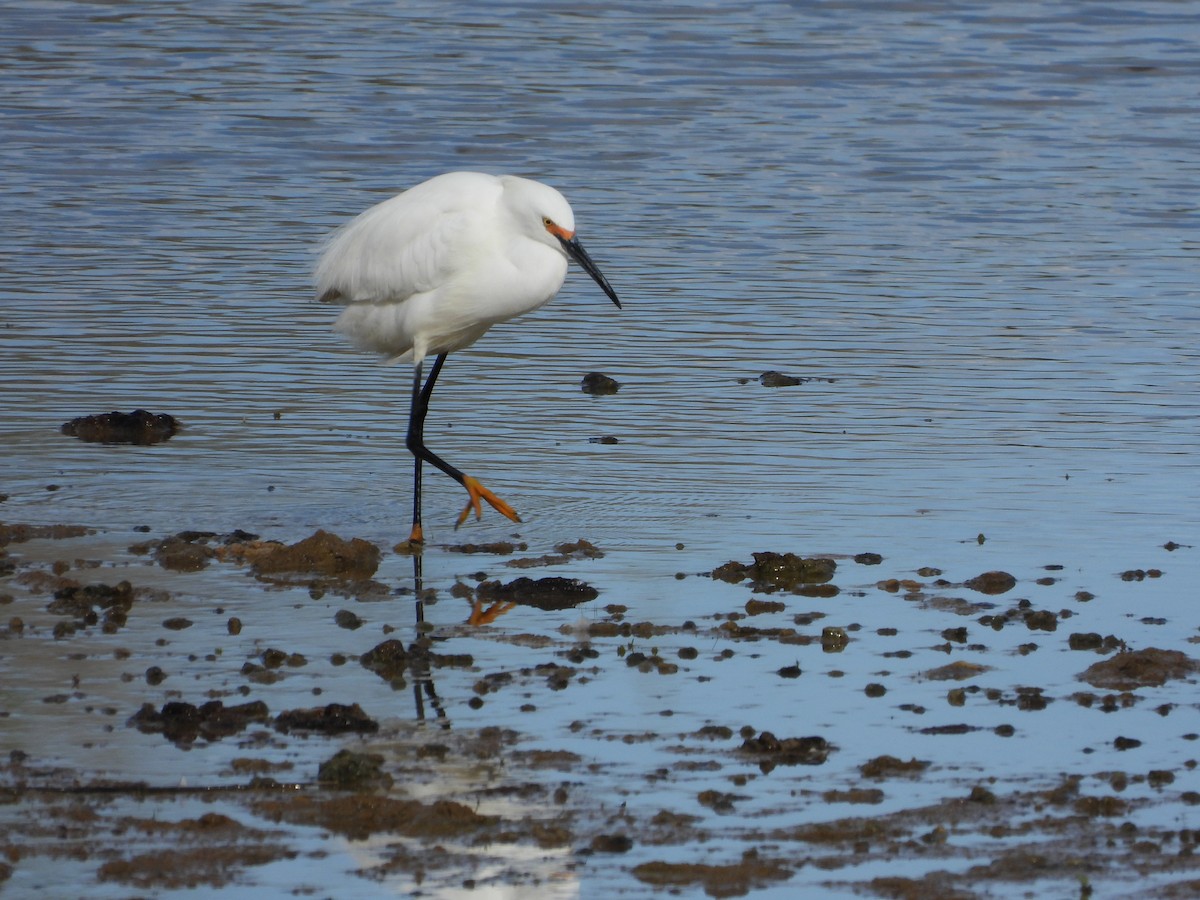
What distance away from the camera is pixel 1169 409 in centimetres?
1085

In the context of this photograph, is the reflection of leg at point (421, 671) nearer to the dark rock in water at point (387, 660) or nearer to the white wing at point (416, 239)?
the dark rock in water at point (387, 660)

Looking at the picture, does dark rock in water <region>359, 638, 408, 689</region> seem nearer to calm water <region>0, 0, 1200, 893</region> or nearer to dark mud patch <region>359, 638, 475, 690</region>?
dark mud patch <region>359, 638, 475, 690</region>

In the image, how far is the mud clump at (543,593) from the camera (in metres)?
7.68

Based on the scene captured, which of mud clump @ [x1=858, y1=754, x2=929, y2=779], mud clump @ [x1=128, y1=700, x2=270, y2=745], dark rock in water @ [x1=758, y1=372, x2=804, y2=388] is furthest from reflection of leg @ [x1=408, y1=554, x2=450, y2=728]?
dark rock in water @ [x1=758, y1=372, x2=804, y2=388]

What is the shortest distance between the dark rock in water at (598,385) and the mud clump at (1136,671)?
4.59 meters

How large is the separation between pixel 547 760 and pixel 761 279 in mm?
8357

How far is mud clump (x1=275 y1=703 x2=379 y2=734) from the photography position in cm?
614

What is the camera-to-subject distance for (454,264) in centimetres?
890

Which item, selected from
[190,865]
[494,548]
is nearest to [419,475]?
[494,548]

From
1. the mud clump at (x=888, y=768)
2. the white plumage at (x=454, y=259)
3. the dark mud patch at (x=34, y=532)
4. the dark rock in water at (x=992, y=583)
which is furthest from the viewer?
the white plumage at (x=454, y=259)

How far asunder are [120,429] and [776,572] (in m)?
3.51

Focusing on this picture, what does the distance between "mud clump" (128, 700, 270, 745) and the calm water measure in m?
0.63

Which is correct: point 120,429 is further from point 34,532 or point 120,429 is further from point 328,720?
point 328,720

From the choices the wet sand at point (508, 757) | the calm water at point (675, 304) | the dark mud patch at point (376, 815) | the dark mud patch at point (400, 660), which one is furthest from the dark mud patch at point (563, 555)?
the dark mud patch at point (376, 815)
